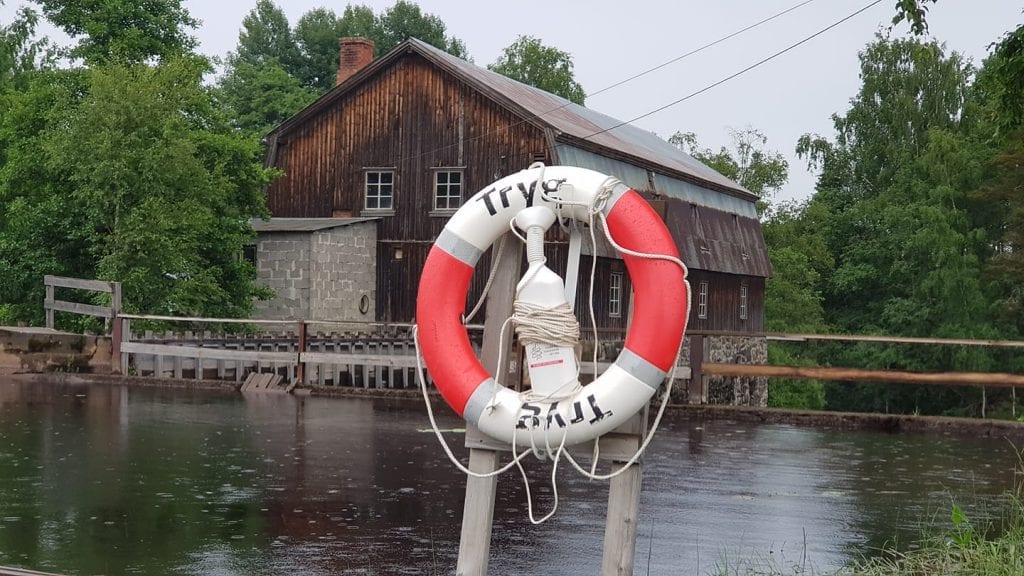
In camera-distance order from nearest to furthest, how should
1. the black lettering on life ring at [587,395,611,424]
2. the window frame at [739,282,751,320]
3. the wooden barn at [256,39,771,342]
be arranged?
the black lettering on life ring at [587,395,611,424], the wooden barn at [256,39,771,342], the window frame at [739,282,751,320]

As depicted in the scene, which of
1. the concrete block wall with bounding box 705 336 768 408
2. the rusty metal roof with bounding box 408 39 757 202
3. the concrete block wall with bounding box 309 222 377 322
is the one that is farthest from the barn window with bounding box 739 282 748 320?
the concrete block wall with bounding box 309 222 377 322

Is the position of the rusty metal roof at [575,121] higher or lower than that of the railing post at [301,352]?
higher

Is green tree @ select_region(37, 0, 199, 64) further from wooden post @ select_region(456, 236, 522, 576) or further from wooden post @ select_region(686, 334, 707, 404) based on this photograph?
wooden post @ select_region(456, 236, 522, 576)

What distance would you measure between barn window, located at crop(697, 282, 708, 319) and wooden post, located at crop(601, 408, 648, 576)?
106 feet

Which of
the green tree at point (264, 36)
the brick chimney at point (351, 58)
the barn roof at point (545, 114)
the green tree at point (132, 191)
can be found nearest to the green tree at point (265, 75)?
the green tree at point (264, 36)

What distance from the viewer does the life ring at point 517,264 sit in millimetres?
6074

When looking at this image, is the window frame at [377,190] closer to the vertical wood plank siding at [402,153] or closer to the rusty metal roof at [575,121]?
the vertical wood plank siding at [402,153]

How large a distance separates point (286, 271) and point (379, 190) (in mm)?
3680

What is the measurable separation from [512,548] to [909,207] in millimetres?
43721

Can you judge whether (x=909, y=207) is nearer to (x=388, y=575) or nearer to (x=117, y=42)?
(x=117, y=42)

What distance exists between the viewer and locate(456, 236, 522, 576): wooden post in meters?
A: 6.29

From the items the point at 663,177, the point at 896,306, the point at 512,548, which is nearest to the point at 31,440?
the point at 512,548

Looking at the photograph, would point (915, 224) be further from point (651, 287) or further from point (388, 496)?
point (651, 287)

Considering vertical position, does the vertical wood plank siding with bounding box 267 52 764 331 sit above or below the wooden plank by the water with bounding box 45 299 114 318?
above
